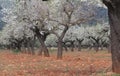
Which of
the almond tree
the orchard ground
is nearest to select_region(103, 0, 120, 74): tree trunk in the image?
the orchard ground

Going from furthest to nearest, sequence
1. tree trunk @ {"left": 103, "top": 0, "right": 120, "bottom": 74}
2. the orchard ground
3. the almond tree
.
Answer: the almond tree < the orchard ground < tree trunk @ {"left": 103, "top": 0, "right": 120, "bottom": 74}

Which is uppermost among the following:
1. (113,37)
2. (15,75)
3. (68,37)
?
(113,37)

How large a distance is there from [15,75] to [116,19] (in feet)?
17.8

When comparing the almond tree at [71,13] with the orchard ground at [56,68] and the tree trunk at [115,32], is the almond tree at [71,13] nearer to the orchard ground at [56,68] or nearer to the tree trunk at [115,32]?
the orchard ground at [56,68]

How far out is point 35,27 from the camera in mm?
49781

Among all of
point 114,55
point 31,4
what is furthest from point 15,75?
point 31,4

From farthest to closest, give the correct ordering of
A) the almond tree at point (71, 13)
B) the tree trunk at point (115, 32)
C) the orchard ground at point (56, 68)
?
the almond tree at point (71, 13), the orchard ground at point (56, 68), the tree trunk at point (115, 32)

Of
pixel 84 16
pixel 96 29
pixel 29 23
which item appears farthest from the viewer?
pixel 96 29

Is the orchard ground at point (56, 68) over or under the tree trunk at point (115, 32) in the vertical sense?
under

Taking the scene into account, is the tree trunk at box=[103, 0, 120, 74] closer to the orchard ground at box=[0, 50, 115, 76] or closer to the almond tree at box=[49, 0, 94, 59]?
the orchard ground at box=[0, 50, 115, 76]

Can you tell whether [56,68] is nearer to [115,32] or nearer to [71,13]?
[115,32]

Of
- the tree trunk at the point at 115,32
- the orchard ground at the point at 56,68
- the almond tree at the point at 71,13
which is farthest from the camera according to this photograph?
the almond tree at the point at 71,13

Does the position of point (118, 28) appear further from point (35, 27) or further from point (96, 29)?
point (96, 29)

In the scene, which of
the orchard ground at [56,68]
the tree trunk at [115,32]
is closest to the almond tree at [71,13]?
the orchard ground at [56,68]
